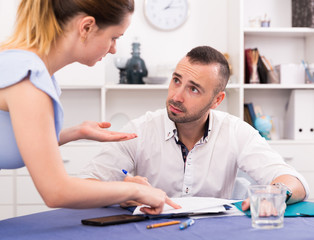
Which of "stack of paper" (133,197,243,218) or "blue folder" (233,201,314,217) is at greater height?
"stack of paper" (133,197,243,218)

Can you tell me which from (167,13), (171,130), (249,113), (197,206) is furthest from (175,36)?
(197,206)

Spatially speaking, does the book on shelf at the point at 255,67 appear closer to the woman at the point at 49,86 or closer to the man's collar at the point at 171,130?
the man's collar at the point at 171,130

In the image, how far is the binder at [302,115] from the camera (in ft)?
11.6

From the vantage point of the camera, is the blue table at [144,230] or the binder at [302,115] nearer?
the blue table at [144,230]

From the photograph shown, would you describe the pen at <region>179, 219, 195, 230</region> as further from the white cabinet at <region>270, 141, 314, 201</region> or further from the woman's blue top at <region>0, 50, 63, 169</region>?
the white cabinet at <region>270, 141, 314, 201</region>

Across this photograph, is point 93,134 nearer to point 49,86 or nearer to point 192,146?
point 49,86

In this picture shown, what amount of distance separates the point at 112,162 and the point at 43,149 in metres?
0.93

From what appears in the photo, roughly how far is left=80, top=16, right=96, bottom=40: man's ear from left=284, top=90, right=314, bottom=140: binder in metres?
2.64

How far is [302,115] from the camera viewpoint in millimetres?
3566

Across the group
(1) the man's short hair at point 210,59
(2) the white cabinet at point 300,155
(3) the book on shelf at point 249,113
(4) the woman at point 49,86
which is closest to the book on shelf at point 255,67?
(3) the book on shelf at point 249,113

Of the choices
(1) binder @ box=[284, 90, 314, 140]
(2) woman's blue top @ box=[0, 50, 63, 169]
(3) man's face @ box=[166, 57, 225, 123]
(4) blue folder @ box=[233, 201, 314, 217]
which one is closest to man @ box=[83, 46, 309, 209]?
→ (3) man's face @ box=[166, 57, 225, 123]

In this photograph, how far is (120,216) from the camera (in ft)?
4.38

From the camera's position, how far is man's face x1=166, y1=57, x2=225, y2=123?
2.03 meters

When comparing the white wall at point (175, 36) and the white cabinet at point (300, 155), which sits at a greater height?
the white wall at point (175, 36)
